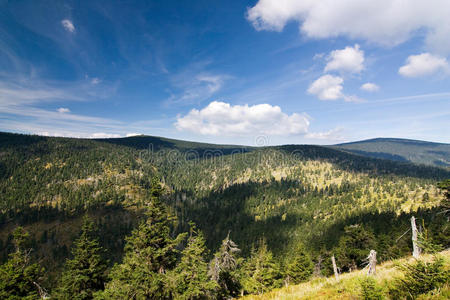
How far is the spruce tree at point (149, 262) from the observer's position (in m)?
13.3

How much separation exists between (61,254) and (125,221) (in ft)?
177

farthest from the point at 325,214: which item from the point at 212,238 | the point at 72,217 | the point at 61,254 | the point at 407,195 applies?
the point at 72,217

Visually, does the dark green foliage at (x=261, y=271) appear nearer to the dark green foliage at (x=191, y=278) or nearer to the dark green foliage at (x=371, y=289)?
the dark green foliage at (x=191, y=278)

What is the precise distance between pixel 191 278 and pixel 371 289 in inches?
482

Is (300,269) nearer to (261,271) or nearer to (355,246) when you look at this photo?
(355,246)

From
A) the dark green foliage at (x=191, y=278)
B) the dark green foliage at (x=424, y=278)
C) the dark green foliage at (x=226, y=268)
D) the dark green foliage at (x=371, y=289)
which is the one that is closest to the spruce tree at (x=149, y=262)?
the dark green foliage at (x=191, y=278)

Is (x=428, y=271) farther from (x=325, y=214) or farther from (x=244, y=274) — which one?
(x=325, y=214)

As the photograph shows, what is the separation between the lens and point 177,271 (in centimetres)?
1478

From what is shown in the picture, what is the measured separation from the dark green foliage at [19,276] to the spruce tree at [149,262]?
11.8 metres

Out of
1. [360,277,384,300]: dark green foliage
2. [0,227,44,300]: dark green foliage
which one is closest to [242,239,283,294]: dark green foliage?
[0,227,44,300]: dark green foliage

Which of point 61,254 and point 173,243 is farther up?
point 173,243

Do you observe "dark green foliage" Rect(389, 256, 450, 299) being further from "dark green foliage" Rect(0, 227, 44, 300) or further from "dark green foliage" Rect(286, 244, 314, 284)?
"dark green foliage" Rect(286, 244, 314, 284)

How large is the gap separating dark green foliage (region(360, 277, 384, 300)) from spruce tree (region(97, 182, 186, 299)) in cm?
1205

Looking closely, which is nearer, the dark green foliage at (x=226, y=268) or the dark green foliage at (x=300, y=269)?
the dark green foliage at (x=226, y=268)
